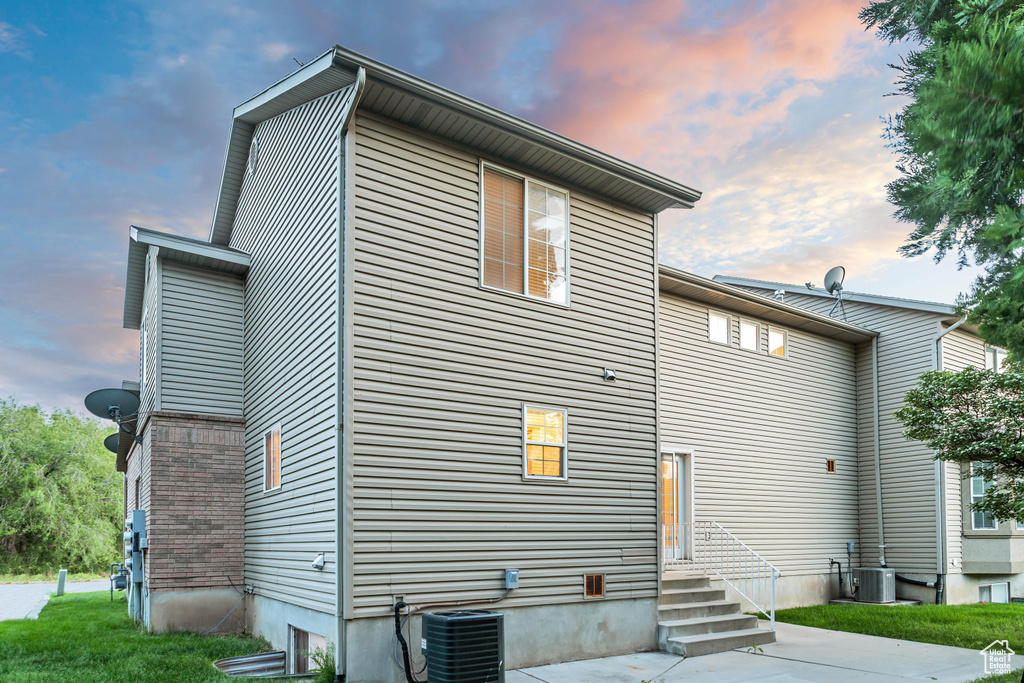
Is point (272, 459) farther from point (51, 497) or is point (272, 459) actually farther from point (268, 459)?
point (51, 497)

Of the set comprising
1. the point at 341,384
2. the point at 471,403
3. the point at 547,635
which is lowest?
the point at 547,635

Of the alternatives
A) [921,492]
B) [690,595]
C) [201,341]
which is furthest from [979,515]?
[201,341]

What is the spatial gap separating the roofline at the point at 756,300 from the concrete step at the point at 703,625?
536 cm

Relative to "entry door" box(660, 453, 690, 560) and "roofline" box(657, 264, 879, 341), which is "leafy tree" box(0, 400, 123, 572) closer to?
"entry door" box(660, 453, 690, 560)

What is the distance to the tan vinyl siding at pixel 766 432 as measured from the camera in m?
13.2

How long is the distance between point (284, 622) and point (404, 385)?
3585mm

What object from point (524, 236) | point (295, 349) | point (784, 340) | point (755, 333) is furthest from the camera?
point (784, 340)

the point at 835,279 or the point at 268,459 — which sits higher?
the point at 835,279

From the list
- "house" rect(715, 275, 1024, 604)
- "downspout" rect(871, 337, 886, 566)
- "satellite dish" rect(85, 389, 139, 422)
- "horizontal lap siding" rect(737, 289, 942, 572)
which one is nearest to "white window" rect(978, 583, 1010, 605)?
"house" rect(715, 275, 1024, 604)

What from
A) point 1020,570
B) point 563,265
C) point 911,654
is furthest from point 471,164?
point 1020,570

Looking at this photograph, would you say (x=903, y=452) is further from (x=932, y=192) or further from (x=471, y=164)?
(x=471, y=164)

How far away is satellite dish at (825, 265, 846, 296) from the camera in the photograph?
1684 cm

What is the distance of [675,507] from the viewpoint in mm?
12727

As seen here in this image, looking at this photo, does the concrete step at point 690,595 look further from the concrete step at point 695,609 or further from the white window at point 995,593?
the white window at point 995,593
